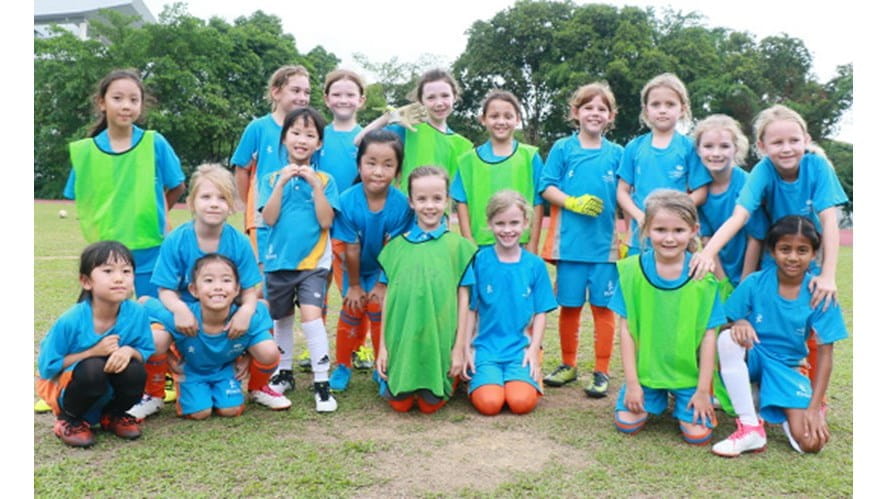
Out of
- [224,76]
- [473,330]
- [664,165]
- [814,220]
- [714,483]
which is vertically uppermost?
[224,76]

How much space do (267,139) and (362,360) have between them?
1606 mm

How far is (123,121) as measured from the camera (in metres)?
4.09

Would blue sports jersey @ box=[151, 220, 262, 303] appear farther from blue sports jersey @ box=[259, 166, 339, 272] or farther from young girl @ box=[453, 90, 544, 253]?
young girl @ box=[453, 90, 544, 253]

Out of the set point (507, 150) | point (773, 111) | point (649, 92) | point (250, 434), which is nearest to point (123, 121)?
point (250, 434)

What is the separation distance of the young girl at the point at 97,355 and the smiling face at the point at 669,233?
2.55 meters

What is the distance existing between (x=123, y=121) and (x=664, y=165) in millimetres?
3113

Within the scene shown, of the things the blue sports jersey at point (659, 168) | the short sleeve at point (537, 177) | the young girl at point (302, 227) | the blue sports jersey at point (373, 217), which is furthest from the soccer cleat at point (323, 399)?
the blue sports jersey at point (659, 168)

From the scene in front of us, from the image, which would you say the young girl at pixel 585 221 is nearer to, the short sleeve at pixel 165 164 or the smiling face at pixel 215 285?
the smiling face at pixel 215 285

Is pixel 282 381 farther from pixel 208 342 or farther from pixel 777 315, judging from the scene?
pixel 777 315

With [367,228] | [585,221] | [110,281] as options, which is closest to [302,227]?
[367,228]

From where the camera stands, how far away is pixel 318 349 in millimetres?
4039

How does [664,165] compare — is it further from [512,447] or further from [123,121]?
[123,121]

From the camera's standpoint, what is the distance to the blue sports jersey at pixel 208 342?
3.77 metres

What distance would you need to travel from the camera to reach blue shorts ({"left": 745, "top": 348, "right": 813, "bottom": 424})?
3.53 m
